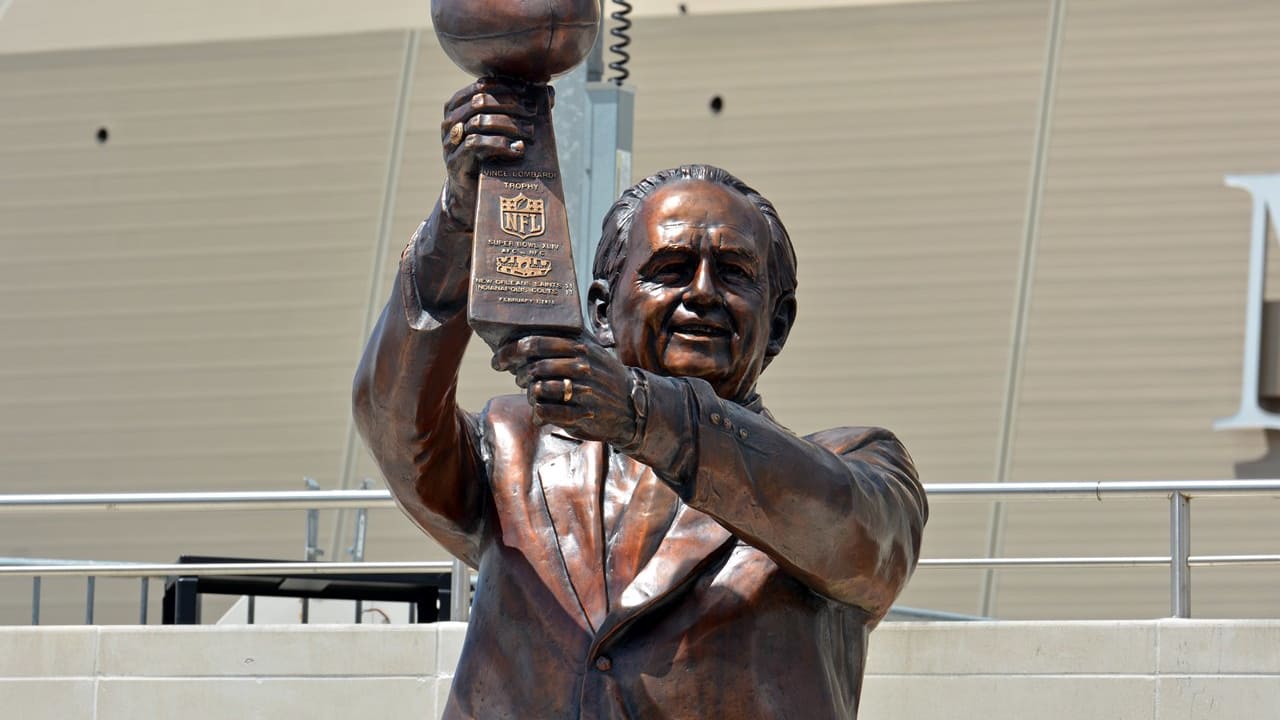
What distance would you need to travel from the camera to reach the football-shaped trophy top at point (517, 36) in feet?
9.98

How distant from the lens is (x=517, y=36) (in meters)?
3.04

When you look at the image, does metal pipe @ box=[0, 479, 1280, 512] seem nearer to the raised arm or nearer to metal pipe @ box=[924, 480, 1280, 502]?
metal pipe @ box=[924, 480, 1280, 502]

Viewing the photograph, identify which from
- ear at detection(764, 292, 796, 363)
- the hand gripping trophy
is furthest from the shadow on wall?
the hand gripping trophy

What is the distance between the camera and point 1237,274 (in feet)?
43.9

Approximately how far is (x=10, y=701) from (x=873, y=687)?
2.79 meters

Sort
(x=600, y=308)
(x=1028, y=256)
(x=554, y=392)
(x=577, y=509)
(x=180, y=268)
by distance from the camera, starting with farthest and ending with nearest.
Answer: (x=180, y=268) → (x=1028, y=256) → (x=600, y=308) → (x=577, y=509) → (x=554, y=392)

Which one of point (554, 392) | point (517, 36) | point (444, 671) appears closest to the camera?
point (554, 392)

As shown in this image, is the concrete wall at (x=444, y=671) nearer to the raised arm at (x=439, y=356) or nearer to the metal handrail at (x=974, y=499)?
the metal handrail at (x=974, y=499)

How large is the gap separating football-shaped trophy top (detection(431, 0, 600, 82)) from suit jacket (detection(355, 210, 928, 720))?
261 millimetres

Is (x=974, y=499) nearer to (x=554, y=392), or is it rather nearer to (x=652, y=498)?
(x=652, y=498)

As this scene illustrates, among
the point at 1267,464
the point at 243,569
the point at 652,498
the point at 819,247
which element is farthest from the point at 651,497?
the point at 819,247

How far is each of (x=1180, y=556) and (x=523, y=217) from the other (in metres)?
4.77

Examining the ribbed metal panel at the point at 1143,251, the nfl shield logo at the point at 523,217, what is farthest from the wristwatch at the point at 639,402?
the ribbed metal panel at the point at 1143,251

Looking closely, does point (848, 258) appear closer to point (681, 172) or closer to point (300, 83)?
point (300, 83)
